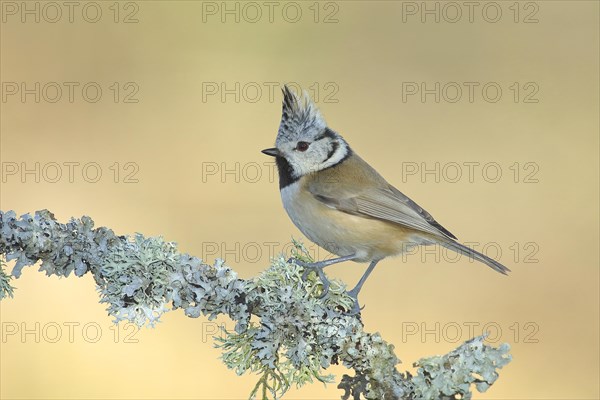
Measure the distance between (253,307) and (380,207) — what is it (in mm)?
1506

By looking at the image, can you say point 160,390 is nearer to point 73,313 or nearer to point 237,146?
point 73,313

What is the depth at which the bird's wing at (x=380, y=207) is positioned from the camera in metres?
3.63

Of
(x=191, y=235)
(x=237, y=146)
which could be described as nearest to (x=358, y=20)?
(x=237, y=146)

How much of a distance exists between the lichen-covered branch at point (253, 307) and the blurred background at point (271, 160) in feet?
6.72

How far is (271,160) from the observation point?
512cm

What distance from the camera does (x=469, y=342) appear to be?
2.15 m

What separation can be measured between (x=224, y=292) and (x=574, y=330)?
11.0 feet
